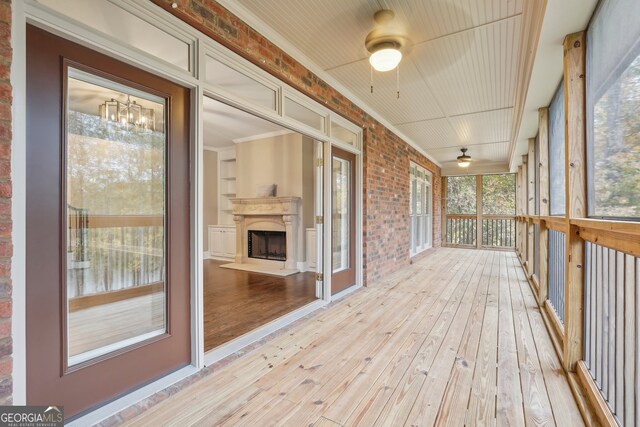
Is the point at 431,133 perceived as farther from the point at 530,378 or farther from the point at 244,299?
the point at 530,378

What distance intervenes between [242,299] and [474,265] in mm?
4746

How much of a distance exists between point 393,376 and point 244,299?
222 centimetres

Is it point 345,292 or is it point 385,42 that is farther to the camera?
point 345,292

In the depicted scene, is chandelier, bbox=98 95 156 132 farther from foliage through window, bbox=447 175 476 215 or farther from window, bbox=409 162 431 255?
foliage through window, bbox=447 175 476 215

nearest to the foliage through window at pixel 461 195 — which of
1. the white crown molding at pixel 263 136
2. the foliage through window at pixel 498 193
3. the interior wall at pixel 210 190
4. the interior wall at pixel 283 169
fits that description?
the foliage through window at pixel 498 193

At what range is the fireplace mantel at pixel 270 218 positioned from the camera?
5.75 metres

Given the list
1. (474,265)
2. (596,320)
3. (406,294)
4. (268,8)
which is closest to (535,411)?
(596,320)

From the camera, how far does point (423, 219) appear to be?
26.5 feet

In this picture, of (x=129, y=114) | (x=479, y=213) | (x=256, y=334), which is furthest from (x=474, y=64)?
(x=479, y=213)

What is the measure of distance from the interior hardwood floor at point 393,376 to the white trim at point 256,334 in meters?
0.13

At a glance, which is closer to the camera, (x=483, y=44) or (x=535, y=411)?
(x=535, y=411)

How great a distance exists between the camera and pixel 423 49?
279 cm

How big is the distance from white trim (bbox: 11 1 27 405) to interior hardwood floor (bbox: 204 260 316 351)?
1162 mm

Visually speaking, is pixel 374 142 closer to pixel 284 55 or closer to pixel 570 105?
pixel 284 55
